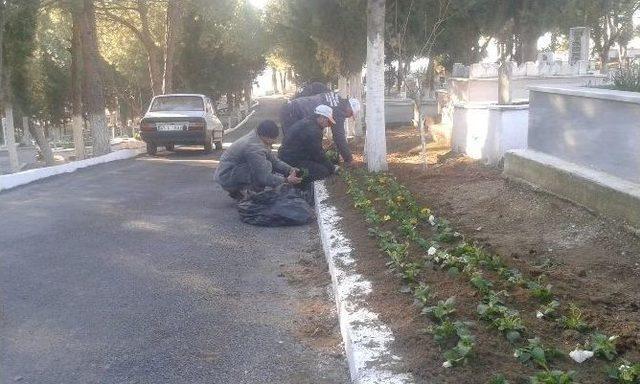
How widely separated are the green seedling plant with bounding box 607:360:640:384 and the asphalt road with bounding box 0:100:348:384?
4.89ft

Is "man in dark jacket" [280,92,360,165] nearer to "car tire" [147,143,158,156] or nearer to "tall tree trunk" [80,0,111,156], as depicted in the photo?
"car tire" [147,143,158,156]

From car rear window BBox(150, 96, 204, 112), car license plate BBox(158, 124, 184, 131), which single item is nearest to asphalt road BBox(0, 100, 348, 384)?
car license plate BBox(158, 124, 184, 131)

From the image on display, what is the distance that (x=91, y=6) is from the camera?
66.1ft

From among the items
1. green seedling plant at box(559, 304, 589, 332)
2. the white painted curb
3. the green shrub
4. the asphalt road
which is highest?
the green shrub

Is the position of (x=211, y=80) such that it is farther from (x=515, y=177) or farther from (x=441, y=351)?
(x=441, y=351)

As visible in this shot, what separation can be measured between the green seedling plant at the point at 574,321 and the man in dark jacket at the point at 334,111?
278 inches

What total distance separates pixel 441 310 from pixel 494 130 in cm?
626

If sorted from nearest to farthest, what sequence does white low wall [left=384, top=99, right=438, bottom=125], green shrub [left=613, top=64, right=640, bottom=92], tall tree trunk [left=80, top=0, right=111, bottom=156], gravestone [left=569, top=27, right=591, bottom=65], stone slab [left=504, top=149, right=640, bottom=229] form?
stone slab [left=504, top=149, right=640, bottom=229] → green shrub [left=613, top=64, right=640, bottom=92] → tall tree trunk [left=80, top=0, right=111, bottom=156] → gravestone [left=569, top=27, right=591, bottom=65] → white low wall [left=384, top=99, right=438, bottom=125]

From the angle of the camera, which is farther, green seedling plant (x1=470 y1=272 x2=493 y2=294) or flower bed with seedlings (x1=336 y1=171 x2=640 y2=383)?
green seedling plant (x1=470 y1=272 x2=493 y2=294)

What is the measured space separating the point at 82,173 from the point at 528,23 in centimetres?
913

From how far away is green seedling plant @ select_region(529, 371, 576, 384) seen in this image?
9.84ft

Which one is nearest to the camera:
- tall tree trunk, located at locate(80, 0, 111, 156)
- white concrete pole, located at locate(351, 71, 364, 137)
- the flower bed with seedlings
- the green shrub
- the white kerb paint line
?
the flower bed with seedlings

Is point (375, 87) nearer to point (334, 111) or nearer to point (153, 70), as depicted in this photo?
point (334, 111)

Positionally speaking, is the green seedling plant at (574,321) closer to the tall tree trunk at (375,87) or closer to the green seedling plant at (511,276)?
the green seedling plant at (511,276)
